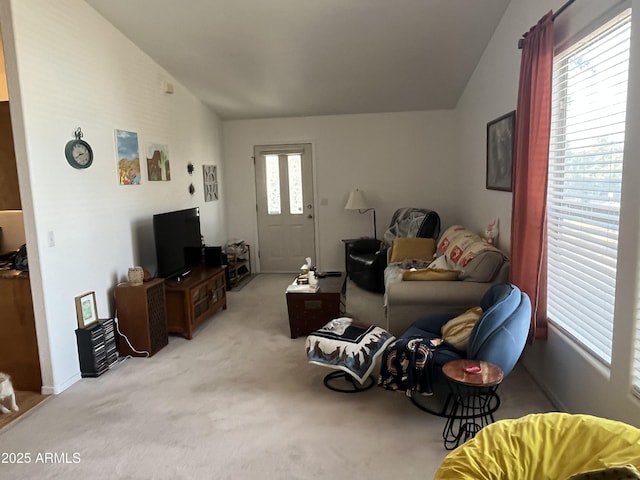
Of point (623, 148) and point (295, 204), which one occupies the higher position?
point (623, 148)

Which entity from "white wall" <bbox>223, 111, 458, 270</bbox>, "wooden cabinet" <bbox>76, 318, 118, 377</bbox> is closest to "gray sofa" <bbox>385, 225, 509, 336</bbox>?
"wooden cabinet" <bbox>76, 318, 118, 377</bbox>

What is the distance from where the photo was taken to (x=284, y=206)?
21.8 feet

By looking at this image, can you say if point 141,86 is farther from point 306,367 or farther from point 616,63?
point 616,63

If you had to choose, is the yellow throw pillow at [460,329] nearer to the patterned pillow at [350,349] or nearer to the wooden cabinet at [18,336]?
the patterned pillow at [350,349]

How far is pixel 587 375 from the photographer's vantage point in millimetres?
2381

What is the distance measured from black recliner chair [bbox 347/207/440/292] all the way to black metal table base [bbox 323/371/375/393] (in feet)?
6.75

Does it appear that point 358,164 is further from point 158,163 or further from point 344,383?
point 344,383

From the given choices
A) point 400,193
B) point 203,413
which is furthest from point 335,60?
point 203,413

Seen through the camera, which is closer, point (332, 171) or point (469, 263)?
point (469, 263)

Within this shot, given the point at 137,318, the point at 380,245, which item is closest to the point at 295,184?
the point at 380,245

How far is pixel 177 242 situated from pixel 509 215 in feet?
9.78

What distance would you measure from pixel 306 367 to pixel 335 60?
304cm

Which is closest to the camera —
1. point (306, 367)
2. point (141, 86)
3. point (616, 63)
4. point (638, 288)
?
point (638, 288)

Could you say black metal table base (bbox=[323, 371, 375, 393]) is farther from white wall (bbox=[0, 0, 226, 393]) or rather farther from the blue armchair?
white wall (bbox=[0, 0, 226, 393])
